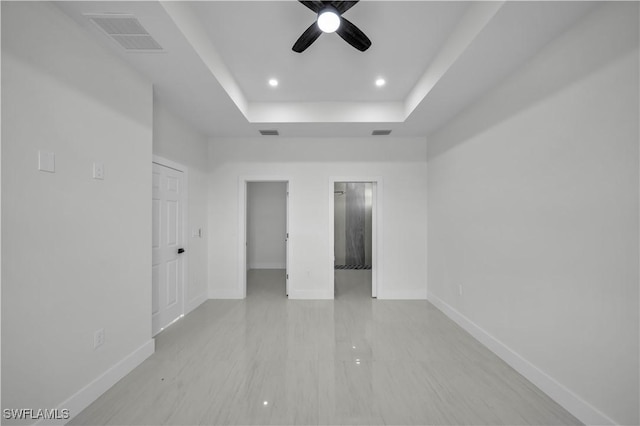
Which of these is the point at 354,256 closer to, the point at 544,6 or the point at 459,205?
the point at 459,205

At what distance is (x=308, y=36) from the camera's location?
1907mm

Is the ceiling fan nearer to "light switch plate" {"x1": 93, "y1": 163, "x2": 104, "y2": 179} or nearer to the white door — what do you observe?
"light switch plate" {"x1": 93, "y1": 163, "x2": 104, "y2": 179}

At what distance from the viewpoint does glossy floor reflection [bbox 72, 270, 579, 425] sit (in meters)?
1.70

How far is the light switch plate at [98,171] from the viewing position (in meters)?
1.85

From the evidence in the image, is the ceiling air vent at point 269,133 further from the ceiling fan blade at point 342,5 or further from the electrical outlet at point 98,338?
the electrical outlet at point 98,338

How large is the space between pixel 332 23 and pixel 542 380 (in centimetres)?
305

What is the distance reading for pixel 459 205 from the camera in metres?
3.15

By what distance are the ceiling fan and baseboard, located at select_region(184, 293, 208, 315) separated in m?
3.48

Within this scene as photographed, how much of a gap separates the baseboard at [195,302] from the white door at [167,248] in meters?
0.13

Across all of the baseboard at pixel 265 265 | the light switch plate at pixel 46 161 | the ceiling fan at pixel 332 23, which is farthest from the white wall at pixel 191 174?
the baseboard at pixel 265 265

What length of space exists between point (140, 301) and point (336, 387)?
188 centimetres

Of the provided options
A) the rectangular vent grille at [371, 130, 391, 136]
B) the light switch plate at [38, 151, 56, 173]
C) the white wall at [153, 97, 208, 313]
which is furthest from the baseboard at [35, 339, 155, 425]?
the rectangular vent grille at [371, 130, 391, 136]

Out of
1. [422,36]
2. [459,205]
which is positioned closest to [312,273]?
[459,205]

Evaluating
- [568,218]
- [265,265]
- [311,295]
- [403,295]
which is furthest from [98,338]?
[265,265]
